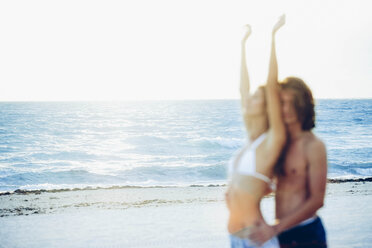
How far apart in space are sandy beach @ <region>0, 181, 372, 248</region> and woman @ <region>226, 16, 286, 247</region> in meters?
3.31

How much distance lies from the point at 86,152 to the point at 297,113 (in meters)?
23.4

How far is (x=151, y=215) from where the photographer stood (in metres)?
7.40

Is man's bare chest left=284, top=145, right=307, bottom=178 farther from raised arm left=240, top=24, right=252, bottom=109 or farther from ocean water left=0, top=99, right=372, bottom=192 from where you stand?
ocean water left=0, top=99, right=372, bottom=192

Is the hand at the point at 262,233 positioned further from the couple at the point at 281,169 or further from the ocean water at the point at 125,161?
the ocean water at the point at 125,161

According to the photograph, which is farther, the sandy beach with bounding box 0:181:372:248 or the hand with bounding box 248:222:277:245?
the sandy beach with bounding box 0:181:372:248

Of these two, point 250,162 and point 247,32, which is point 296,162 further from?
point 247,32

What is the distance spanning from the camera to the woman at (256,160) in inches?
88.6

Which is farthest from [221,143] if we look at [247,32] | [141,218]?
[247,32]

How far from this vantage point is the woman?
2250 millimetres

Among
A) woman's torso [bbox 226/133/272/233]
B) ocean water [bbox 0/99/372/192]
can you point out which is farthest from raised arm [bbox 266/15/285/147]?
ocean water [bbox 0/99/372/192]

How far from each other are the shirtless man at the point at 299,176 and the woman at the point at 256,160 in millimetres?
94

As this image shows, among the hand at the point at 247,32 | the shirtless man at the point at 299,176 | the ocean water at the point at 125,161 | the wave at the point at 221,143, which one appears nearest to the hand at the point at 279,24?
the shirtless man at the point at 299,176

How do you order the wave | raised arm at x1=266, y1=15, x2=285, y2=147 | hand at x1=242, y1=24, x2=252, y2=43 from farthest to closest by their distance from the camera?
the wave, hand at x1=242, y1=24, x2=252, y2=43, raised arm at x1=266, y1=15, x2=285, y2=147

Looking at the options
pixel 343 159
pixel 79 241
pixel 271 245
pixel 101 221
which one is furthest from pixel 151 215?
pixel 343 159
